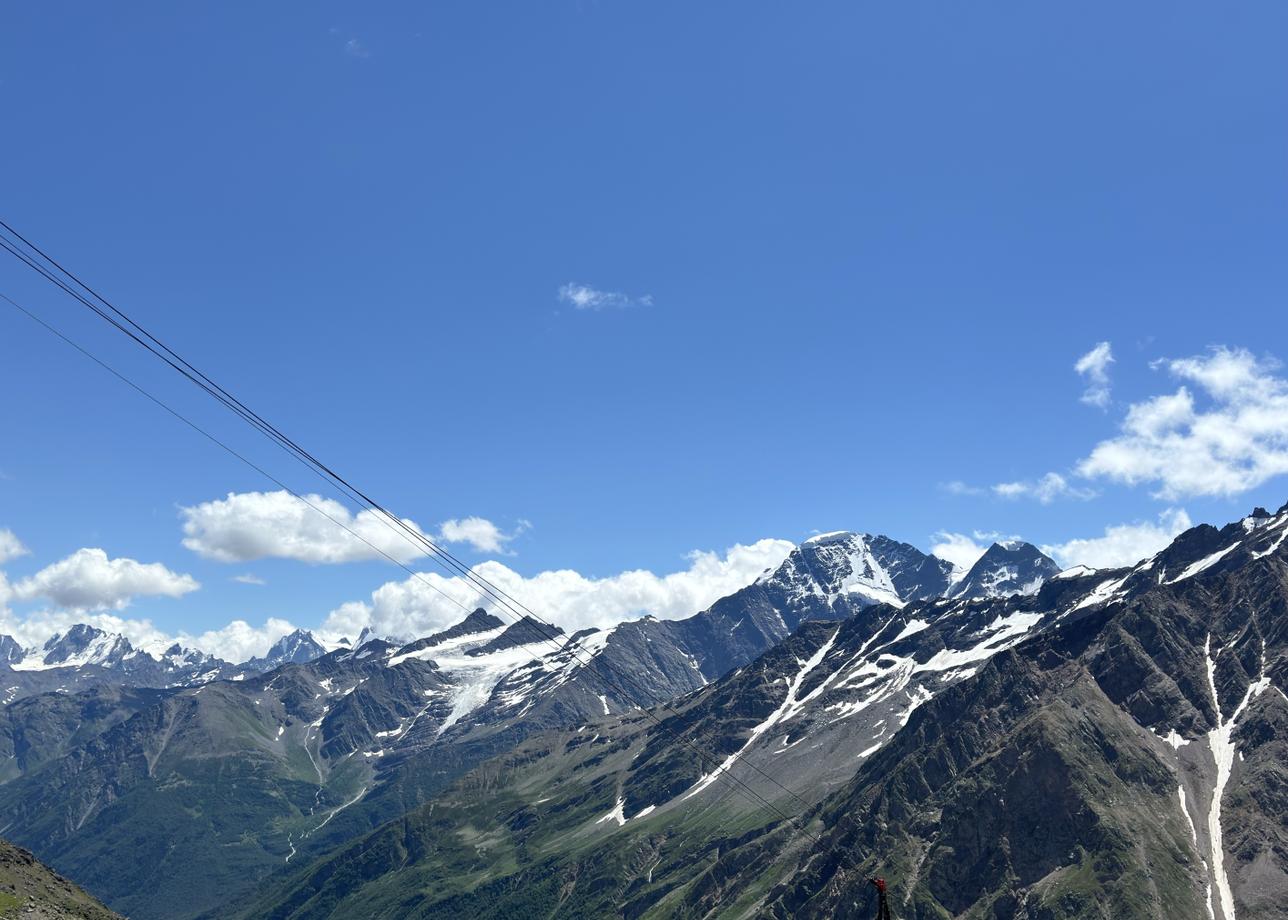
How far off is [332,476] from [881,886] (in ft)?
149

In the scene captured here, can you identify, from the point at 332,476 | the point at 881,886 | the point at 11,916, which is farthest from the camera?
the point at 11,916

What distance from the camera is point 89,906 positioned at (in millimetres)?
197625

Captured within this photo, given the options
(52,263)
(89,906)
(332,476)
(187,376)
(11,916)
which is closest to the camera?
(52,263)

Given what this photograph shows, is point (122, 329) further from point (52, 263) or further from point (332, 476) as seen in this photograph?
point (332, 476)

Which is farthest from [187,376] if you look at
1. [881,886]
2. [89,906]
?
[89,906]

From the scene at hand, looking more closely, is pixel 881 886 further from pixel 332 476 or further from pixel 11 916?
pixel 11 916

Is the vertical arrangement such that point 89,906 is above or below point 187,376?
below

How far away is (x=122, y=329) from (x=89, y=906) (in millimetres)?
176907

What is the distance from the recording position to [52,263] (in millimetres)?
63750

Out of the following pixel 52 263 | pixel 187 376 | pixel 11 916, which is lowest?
pixel 11 916

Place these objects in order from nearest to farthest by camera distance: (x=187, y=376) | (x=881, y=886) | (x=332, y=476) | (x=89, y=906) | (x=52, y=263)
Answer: (x=881, y=886), (x=52, y=263), (x=187, y=376), (x=332, y=476), (x=89, y=906)

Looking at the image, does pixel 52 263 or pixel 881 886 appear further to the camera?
pixel 52 263

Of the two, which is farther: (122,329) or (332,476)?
(332,476)

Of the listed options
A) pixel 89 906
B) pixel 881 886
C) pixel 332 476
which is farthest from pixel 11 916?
pixel 881 886
